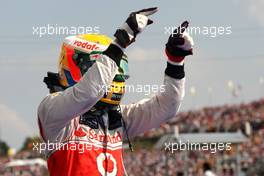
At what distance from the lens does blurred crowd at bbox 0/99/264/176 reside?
61.8 feet

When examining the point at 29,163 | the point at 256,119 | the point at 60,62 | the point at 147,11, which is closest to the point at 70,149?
the point at 60,62

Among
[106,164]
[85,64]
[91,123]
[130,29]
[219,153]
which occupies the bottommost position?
[219,153]

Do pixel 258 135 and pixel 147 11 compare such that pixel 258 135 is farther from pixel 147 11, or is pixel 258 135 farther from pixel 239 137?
pixel 147 11

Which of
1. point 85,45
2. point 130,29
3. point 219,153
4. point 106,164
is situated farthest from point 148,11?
point 219,153

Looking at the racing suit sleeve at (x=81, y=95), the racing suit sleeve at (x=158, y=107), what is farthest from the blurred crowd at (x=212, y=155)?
the racing suit sleeve at (x=81, y=95)

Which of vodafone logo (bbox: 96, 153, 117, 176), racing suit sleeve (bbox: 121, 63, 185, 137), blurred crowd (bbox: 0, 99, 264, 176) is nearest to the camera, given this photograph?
vodafone logo (bbox: 96, 153, 117, 176)

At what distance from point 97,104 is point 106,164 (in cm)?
41

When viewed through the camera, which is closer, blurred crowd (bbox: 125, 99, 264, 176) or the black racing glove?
the black racing glove

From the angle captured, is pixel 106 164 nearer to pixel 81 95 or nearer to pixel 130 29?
pixel 81 95

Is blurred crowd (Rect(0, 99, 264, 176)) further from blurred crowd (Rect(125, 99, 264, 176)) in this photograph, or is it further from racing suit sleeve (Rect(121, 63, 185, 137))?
racing suit sleeve (Rect(121, 63, 185, 137))

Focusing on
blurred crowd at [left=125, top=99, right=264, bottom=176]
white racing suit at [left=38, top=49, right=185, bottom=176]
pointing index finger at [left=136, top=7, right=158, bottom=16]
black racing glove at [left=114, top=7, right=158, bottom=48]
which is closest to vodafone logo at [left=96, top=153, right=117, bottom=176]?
white racing suit at [left=38, top=49, right=185, bottom=176]

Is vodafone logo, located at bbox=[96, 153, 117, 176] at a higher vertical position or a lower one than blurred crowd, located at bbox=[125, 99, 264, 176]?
higher

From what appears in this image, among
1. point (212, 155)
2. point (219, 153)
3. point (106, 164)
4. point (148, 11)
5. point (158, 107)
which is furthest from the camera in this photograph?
point (212, 155)

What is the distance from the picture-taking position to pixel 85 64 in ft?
14.2
